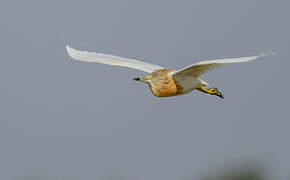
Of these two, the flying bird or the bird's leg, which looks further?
the bird's leg

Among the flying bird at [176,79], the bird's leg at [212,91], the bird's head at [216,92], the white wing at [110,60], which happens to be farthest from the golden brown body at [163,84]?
the bird's head at [216,92]

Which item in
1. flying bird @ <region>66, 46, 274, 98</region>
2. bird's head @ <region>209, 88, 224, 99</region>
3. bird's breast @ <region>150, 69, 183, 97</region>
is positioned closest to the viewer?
flying bird @ <region>66, 46, 274, 98</region>

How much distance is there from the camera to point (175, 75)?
9.39m

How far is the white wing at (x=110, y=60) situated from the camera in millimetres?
10070

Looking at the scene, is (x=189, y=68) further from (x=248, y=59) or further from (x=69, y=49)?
(x=69, y=49)

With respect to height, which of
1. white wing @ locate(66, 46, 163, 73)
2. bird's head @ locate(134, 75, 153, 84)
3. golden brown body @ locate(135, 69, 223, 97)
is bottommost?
golden brown body @ locate(135, 69, 223, 97)

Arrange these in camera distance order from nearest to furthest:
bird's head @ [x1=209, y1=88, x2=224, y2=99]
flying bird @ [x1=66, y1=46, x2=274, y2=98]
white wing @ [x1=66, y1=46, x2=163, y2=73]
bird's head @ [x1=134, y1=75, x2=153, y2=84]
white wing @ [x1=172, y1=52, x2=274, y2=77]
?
white wing @ [x1=172, y1=52, x2=274, y2=77] < flying bird @ [x1=66, y1=46, x2=274, y2=98] < bird's head @ [x1=134, y1=75, x2=153, y2=84] < white wing @ [x1=66, y1=46, x2=163, y2=73] < bird's head @ [x1=209, y1=88, x2=224, y2=99]

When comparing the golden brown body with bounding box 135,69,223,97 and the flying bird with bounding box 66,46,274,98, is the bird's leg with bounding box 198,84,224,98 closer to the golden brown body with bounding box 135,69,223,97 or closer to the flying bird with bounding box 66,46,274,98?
the flying bird with bounding box 66,46,274,98

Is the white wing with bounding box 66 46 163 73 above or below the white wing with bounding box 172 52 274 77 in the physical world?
above

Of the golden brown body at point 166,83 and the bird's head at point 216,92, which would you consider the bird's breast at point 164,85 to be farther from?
the bird's head at point 216,92

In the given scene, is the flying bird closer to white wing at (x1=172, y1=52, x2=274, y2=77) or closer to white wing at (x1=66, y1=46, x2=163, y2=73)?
white wing at (x1=172, y1=52, x2=274, y2=77)

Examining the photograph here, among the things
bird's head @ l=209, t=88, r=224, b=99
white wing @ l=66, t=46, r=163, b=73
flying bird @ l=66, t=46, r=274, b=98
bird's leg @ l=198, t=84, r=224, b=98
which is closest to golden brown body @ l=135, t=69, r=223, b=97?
flying bird @ l=66, t=46, r=274, b=98

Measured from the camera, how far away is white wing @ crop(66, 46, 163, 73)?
10070 millimetres

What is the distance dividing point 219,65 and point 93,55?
5.58ft
